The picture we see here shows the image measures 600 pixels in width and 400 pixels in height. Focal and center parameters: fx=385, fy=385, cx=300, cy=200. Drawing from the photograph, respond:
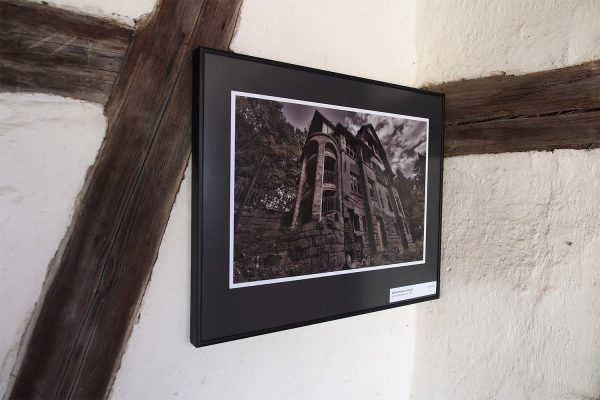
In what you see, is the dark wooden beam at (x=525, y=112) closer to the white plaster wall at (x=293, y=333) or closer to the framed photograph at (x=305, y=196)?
the framed photograph at (x=305, y=196)

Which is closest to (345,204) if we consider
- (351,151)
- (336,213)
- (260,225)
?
(336,213)

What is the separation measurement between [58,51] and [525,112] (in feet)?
3.58

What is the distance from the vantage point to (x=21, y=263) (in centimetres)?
69

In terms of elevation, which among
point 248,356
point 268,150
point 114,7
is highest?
point 114,7

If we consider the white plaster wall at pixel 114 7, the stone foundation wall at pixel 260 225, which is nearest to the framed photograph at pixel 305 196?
the stone foundation wall at pixel 260 225

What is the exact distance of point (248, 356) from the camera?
94cm

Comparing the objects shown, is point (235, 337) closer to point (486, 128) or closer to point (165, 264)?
point (165, 264)

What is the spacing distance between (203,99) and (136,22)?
0.65ft

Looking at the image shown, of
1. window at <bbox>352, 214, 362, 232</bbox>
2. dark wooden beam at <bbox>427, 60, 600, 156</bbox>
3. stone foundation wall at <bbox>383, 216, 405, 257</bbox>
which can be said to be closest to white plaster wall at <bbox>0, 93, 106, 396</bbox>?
window at <bbox>352, 214, 362, 232</bbox>

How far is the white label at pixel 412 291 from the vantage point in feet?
3.66

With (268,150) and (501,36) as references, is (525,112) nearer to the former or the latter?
(501,36)

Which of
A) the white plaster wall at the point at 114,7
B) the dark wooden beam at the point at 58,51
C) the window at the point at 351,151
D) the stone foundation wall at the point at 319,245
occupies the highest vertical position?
the white plaster wall at the point at 114,7

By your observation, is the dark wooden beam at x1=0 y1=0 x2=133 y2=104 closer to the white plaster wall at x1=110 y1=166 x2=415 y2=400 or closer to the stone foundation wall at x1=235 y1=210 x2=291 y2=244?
the white plaster wall at x1=110 y1=166 x2=415 y2=400

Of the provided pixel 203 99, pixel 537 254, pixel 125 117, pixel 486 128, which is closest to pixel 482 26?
pixel 486 128
